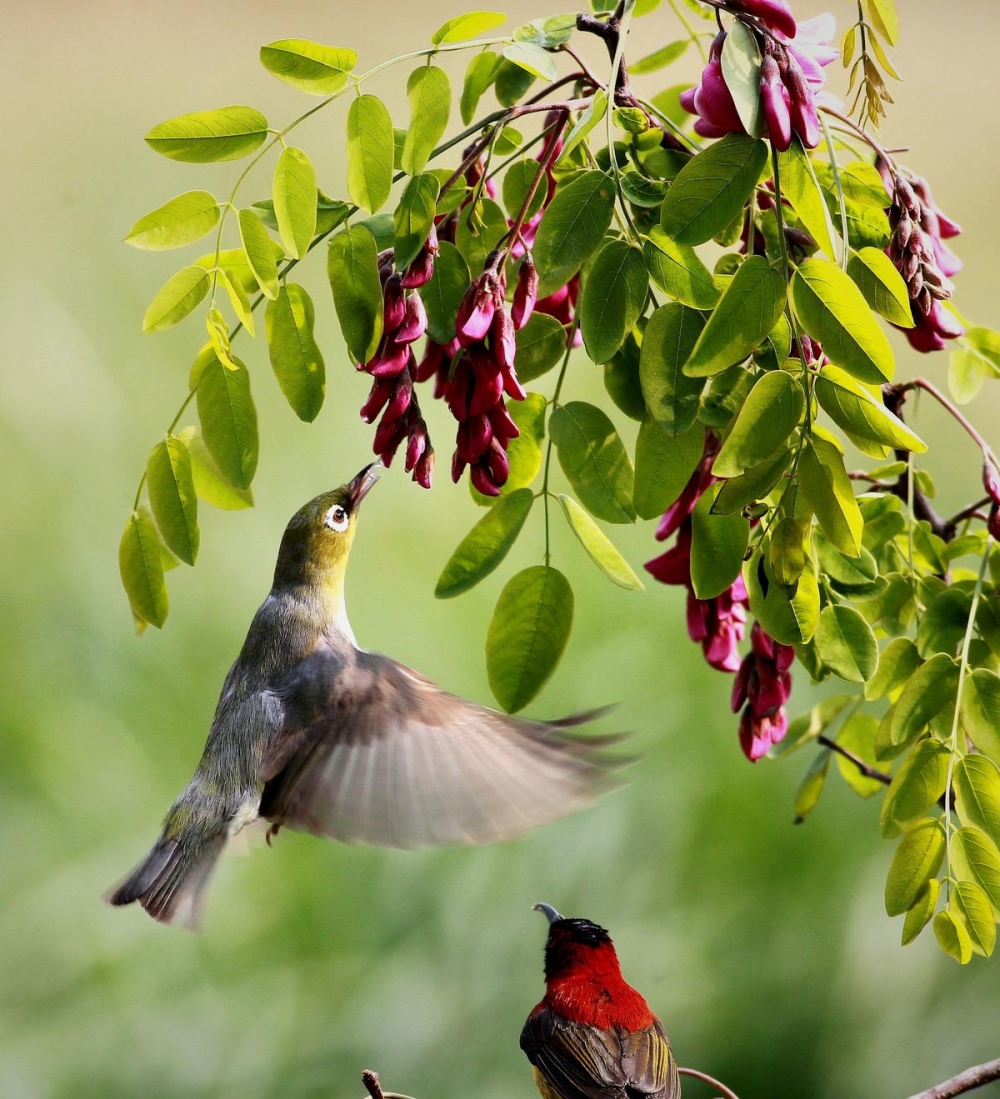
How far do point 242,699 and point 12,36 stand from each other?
1.33 m

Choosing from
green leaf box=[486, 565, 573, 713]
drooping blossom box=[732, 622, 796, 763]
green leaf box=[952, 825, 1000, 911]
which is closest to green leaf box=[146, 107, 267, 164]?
green leaf box=[486, 565, 573, 713]

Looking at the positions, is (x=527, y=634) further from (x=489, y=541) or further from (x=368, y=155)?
(x=368, y=155)

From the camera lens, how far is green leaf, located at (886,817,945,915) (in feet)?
1.80

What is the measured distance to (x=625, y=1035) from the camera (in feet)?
2.80

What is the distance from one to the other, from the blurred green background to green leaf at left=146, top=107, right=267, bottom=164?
0.86 metres

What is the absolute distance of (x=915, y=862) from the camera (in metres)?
0.55

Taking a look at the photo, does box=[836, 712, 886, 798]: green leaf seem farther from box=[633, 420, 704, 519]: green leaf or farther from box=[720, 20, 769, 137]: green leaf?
box=[720, 20, 769, 137]: green leaf

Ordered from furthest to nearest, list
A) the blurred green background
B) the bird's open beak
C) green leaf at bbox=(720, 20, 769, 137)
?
the blurred green background
the bird's open beak
green leaf at bbox=(720, 20, 769, 137)

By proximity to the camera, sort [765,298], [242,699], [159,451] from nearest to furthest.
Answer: [765,298], [159,451], [242,699]

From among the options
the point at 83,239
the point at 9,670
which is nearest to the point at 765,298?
the point at 9,670

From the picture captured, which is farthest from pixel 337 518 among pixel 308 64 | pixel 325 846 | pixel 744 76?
pixel 325 846

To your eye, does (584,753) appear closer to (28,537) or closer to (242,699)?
(242,699)

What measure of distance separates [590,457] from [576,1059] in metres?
0.48

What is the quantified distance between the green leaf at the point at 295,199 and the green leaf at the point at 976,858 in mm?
394
